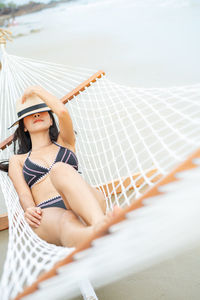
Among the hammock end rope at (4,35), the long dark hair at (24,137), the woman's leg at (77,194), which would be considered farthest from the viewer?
the hammock end rope at (4,35)

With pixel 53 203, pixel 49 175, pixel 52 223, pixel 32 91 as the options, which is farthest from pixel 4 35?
pixel 52 223

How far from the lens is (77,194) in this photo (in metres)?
1.00

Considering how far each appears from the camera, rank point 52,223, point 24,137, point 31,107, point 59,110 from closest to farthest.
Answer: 1. point 52,223
2. point 59,110
3. point 31,107
4. point 24,137

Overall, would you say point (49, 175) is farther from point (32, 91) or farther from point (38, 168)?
point (32, 91)

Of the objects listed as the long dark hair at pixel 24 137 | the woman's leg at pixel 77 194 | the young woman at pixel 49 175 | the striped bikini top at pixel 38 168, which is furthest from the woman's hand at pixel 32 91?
the woman's leg at pixel 77 194

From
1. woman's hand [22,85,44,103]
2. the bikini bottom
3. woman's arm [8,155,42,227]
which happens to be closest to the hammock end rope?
woman's hand [22,85,44,103]

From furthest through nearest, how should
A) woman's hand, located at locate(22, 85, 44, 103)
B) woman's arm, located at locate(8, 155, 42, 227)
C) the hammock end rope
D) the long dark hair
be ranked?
the hammock end rope, the long dark hair, woman's hand, located at locate(22, 85, 44, 103), woman's arm, located at locate(8, 155, 42, 227)

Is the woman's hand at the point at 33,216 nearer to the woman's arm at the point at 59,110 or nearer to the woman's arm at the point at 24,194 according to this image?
the woman's arm at the point at 24,194

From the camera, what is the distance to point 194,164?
1.84 ft

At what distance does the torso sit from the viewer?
1.34 m

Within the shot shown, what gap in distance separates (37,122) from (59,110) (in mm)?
175

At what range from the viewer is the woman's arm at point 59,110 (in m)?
1.27

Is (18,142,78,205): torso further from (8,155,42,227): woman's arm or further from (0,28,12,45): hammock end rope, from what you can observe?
(0,28,12,45): hammock end rope

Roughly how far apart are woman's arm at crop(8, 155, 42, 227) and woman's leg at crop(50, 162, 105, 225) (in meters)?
0.16
